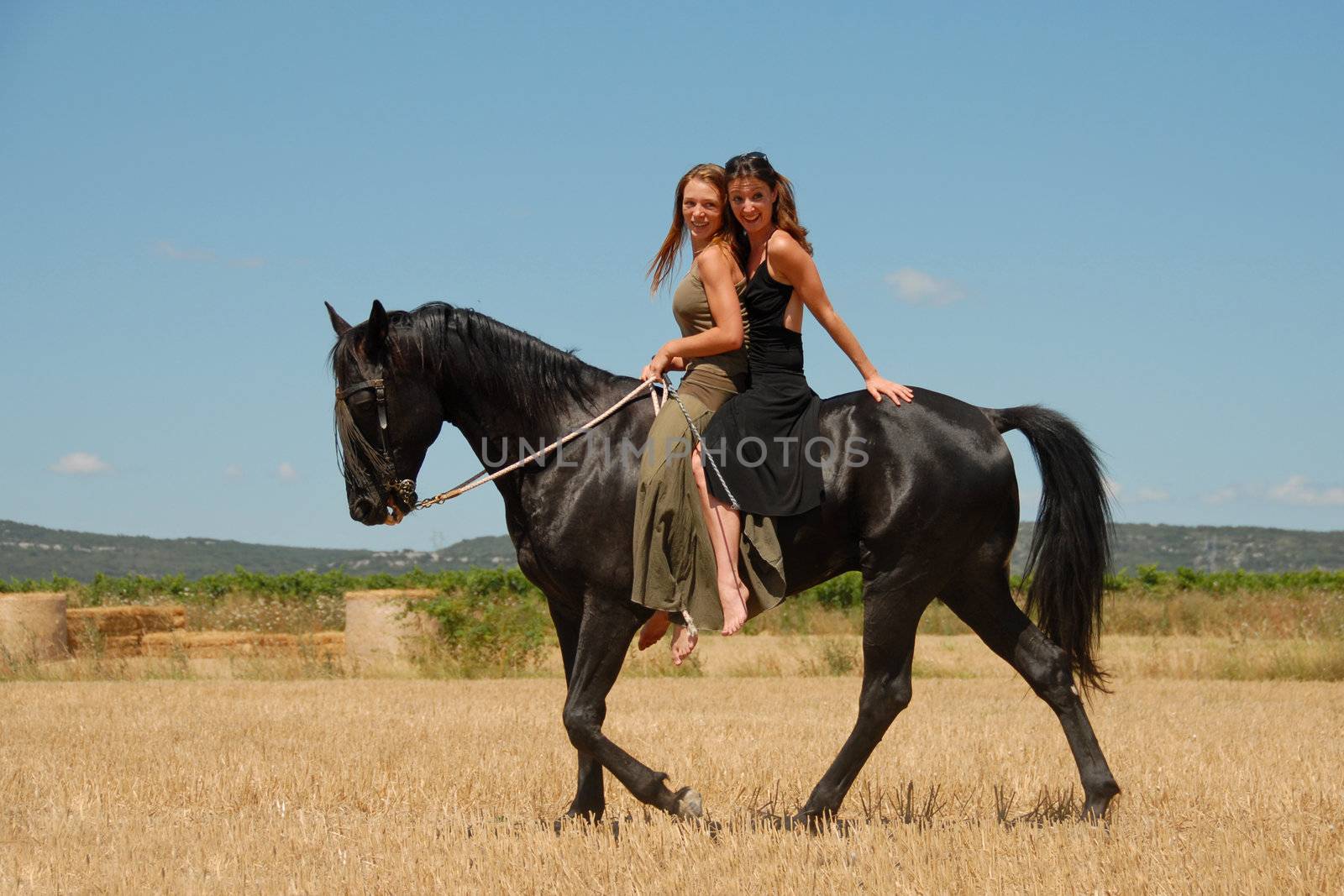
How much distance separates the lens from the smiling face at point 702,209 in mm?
5652

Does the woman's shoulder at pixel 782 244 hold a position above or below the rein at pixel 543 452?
above

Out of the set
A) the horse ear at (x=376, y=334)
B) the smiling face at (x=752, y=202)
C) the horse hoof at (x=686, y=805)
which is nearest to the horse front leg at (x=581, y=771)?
the horse hoof at (x=686, y=805)

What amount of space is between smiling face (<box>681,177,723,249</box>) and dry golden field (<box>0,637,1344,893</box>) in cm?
261

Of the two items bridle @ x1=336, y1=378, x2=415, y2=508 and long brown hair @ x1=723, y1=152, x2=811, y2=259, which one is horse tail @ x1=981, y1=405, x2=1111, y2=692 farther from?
bridle @ x1=336, y1=378, x2=415, y2=508

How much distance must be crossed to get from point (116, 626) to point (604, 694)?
1586 centimetres

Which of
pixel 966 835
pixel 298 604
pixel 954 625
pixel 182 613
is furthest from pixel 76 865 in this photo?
pixel 954 625

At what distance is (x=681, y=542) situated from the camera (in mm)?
5355

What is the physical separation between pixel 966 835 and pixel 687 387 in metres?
2.24

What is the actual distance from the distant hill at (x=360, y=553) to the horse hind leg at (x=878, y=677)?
66848 mm

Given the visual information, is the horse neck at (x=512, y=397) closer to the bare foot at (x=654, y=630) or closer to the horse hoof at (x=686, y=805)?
the bare foot at (x=654, y=630)

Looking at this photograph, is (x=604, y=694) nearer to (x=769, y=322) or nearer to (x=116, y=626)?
(x=769, y=322)

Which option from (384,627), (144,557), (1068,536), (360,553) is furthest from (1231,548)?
(1068,536)

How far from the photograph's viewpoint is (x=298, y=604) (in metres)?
22.7

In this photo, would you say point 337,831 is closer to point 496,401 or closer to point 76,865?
point 76,865
